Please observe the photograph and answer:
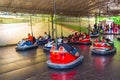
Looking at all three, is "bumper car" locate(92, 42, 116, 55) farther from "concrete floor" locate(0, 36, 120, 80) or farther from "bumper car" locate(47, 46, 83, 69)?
"bumper car" locate(47, 46, 83, 69)

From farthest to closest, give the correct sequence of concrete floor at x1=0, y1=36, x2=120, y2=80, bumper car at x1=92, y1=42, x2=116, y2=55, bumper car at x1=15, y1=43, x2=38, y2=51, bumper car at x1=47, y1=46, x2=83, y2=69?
1. bumper car at x1=15, y1=43, x2=38, y2=51
2. bumper car at x1=92, y1=42, x2=116, y2=55
3. bumper car at x1=47, y1=46, x2=83, y2=69
4. concrete floor at x1=0, y1=36, x2=120, y2=80

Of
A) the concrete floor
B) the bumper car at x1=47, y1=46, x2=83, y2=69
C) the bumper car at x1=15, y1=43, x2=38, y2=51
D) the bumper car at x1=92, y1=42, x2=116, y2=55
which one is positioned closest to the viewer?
the concrete floor

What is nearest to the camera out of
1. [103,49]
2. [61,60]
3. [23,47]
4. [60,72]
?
[60,72]

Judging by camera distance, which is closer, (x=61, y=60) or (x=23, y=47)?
(x=61, y=60)

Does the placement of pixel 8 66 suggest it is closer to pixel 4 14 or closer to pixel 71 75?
pixel 71 75

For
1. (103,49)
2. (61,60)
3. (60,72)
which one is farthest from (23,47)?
(60,72)

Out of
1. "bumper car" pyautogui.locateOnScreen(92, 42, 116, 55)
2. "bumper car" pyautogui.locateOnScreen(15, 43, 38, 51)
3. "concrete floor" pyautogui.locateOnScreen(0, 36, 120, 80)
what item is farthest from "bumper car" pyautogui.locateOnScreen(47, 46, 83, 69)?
"bumper car" pyautogui.locateOnScreen(15, 43, 38, 51)

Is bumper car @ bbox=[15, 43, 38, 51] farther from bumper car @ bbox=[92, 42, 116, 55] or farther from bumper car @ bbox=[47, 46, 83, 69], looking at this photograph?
bumper car @ bbox=[47, 46, 83, 69]

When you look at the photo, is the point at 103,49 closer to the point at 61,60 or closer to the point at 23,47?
the point at 61,60

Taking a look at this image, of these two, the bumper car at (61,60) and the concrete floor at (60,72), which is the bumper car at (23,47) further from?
the bumper car at (61,60)

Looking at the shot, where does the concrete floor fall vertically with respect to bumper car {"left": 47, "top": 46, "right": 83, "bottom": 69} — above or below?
below

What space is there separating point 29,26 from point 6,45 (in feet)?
6.08

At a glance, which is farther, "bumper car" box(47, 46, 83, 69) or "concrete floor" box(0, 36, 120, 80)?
"bumper car" box(47, 46, 83, 69)

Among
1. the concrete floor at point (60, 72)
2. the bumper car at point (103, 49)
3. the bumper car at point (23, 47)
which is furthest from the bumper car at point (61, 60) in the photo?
the bumper car at point (23, 47)
